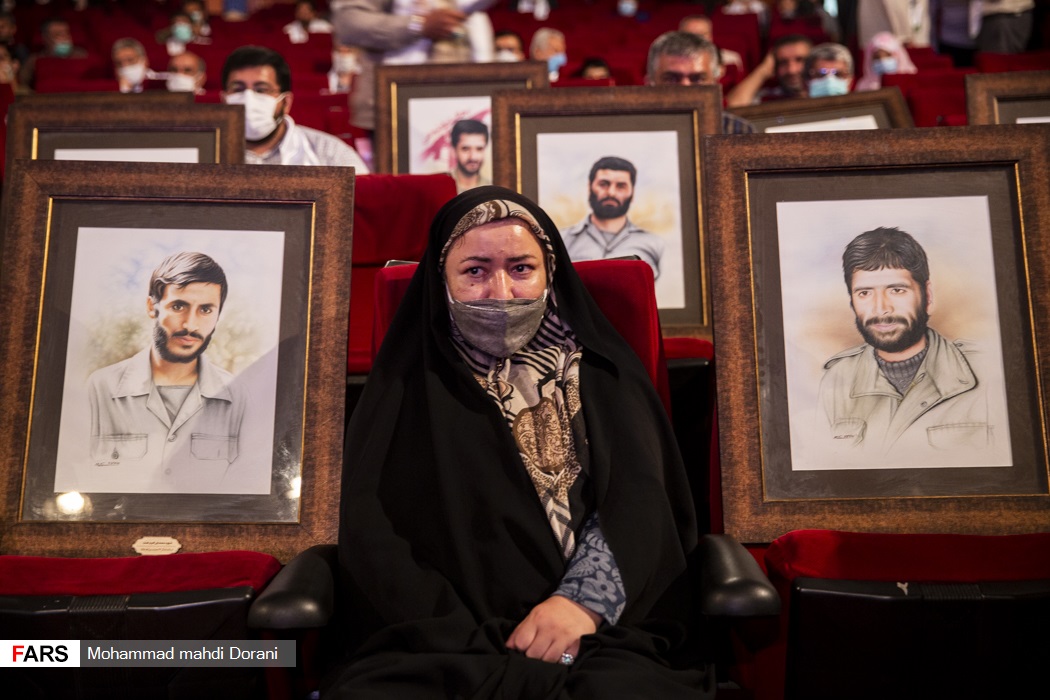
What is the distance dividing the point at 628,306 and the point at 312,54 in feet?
25.6

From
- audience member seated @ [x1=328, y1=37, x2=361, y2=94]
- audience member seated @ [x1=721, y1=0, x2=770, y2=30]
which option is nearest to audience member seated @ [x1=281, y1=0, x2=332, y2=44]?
audience member seated @ [x1=328, y1=37, x2=361, y2=94]

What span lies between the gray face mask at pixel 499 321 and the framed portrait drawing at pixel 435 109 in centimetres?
189

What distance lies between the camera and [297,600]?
1515 mm

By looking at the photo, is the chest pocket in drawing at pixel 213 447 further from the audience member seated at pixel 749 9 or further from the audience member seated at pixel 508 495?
the audience member seated at pixel 749 9

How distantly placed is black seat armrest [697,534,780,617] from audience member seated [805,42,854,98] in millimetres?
3794

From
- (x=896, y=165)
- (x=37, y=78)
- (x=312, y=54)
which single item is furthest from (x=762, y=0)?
(x=896, y=165)

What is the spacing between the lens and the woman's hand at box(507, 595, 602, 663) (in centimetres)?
167

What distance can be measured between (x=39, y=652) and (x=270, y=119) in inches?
107

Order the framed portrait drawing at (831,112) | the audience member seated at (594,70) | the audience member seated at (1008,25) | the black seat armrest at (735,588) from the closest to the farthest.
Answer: the black seat armrest at (735,588), the framed portrait drawing at (831,112), the audience member seated at (594,70), the audience member seated at (1008,25)

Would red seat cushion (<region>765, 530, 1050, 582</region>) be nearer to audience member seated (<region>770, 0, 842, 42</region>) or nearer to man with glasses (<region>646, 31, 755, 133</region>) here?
man with glasses (<region>646, 31, 755, 133</region>)

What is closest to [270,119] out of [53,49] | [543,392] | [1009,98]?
[543,392]

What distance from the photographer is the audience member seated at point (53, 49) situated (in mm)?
8523

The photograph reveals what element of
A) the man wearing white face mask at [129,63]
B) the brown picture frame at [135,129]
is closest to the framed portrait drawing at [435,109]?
the brown picture frame at [135,129]

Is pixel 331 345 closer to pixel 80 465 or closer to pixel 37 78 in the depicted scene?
pixel 80 465
